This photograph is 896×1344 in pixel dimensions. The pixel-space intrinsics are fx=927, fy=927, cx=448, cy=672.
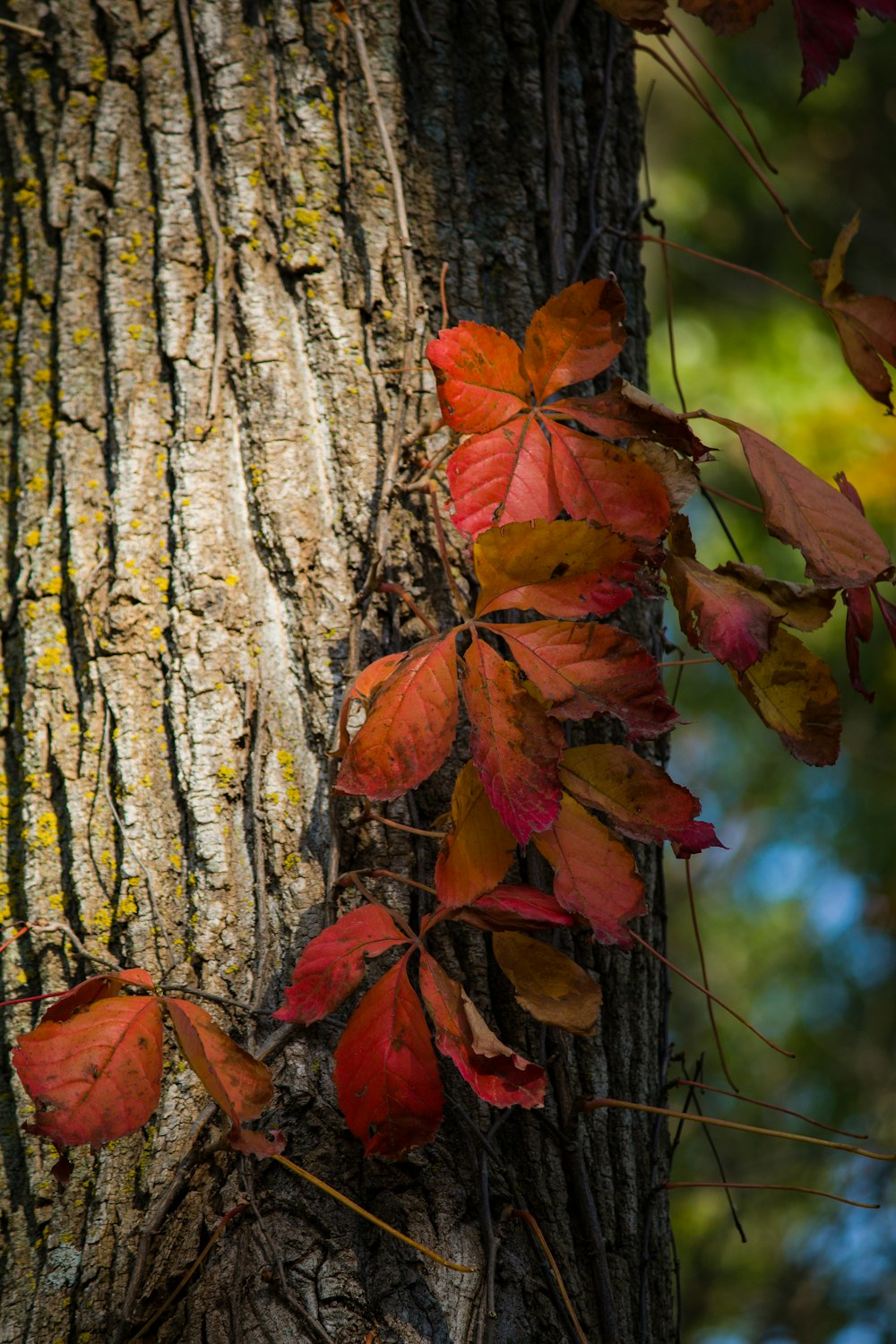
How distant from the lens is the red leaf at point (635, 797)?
73 centimetres

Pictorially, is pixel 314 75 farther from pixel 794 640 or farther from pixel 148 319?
pixel 794 640

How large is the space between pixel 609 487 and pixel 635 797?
25 centimetres

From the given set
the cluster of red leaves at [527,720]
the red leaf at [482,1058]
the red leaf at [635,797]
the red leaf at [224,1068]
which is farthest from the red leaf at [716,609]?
the red leaf at [224,1068]

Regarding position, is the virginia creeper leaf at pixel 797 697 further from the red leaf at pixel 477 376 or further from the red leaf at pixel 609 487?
the red leaf at pixel 477 376

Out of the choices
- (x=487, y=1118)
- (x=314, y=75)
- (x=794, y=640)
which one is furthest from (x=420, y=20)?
(x=487, y=1118)

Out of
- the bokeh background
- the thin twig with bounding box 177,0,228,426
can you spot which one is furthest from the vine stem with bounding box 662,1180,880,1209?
the bokeh background

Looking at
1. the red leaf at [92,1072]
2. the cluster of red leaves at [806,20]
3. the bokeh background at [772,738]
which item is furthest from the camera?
the bokeh background at [772,738]

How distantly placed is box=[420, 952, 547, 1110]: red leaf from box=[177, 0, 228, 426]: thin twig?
1.99 ft

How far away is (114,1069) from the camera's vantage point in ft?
2.24

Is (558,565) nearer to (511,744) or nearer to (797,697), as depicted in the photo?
(511,744)

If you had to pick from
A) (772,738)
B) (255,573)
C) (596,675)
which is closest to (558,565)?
(596,675)

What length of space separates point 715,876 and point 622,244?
518cm

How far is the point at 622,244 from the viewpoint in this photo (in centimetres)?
109

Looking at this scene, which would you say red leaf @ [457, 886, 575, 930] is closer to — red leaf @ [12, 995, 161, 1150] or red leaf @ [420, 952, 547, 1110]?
red leaf @ [420, 952, 547, 1110]
